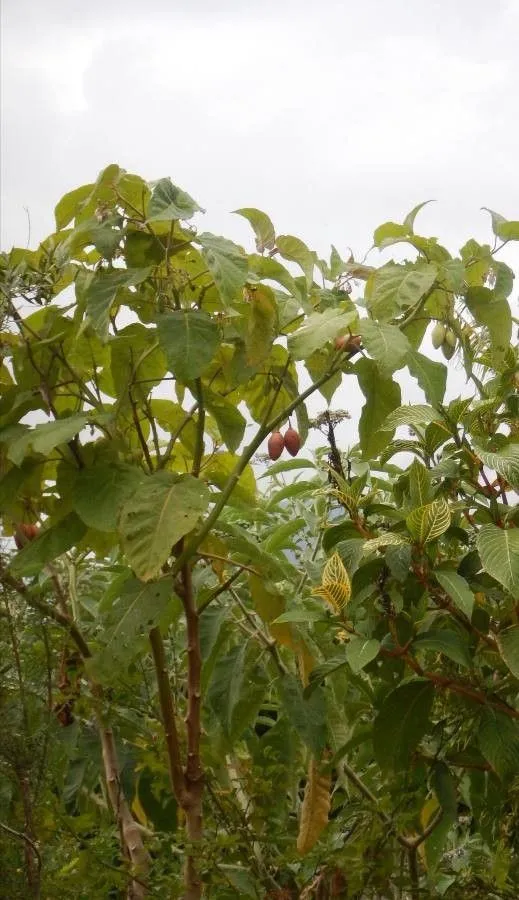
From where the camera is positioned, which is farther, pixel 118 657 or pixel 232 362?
pixel 232 362

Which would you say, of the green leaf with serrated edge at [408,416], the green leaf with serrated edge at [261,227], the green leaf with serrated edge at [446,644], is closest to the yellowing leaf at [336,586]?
the green leaf with serrated edge at [446,644]

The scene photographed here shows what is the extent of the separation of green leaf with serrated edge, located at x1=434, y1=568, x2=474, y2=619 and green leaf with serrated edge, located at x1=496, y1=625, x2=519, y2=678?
0.08 m

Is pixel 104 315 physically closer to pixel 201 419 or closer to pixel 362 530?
pixel 201 419

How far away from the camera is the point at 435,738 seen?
62.1 inches

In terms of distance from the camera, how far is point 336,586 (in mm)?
1246

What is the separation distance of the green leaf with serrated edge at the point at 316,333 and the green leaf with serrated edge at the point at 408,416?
8.0 inches

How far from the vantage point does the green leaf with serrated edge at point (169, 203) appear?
114 centimetres

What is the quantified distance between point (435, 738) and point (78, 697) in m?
0.55

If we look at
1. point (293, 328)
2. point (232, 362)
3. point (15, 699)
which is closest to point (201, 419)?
point (232, 362)

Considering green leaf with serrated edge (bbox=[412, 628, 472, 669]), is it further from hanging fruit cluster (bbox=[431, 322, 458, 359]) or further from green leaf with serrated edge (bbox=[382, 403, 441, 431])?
hanging fruit cluster (bbox=[431, 322, 458, 359])

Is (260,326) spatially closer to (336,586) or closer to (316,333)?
(316,333)

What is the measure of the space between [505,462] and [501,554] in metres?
0.12

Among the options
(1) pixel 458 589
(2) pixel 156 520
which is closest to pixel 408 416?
(1) pixel 458 589

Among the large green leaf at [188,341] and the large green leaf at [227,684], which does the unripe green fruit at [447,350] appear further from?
the large green leaf at [227,684]
